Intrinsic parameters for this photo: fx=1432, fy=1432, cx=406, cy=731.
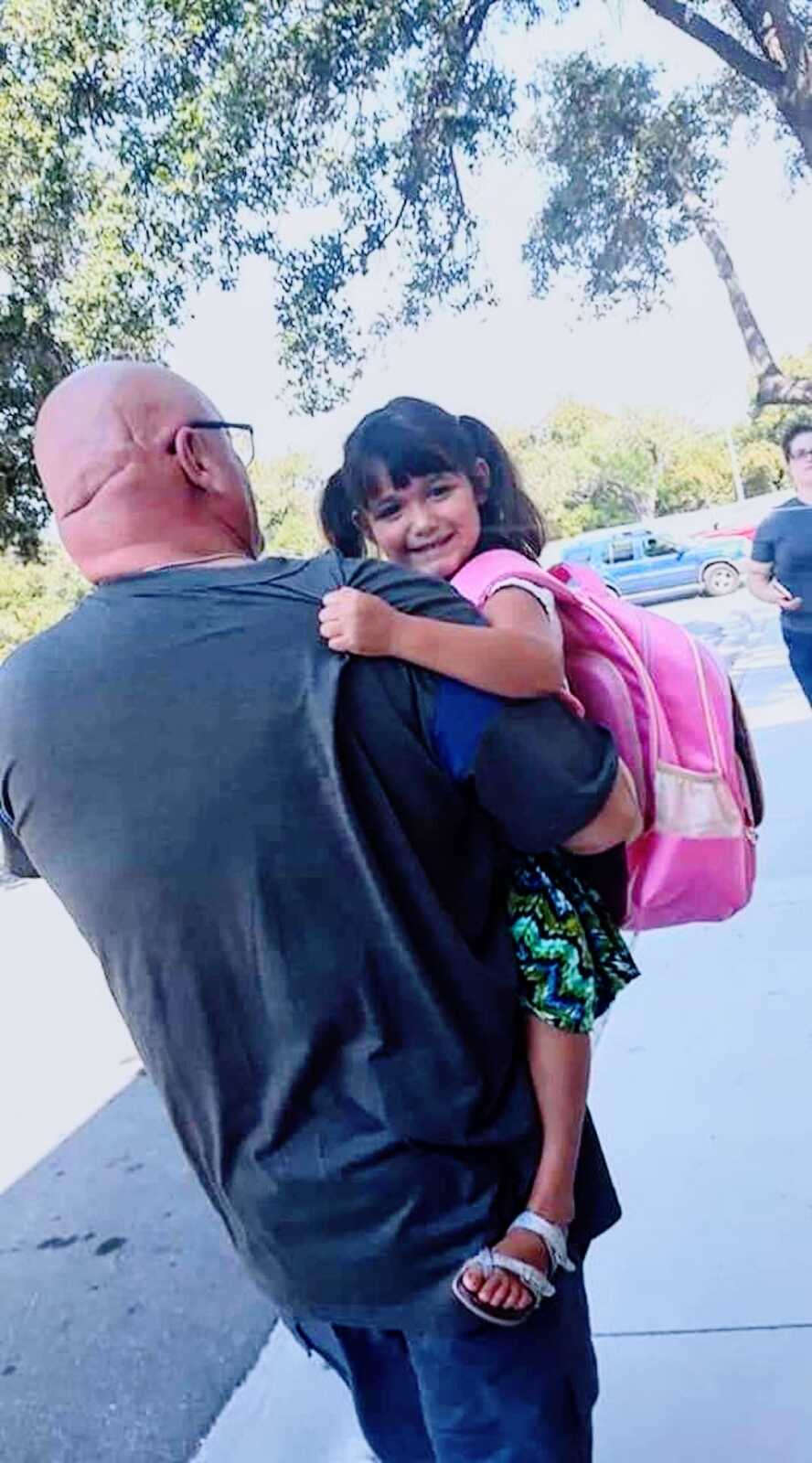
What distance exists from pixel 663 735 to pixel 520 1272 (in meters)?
0.51

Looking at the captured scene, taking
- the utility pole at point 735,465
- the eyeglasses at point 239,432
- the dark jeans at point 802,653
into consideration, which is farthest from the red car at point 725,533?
the eyeglasses at point 239,432

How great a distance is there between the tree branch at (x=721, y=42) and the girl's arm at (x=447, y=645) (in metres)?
9.83

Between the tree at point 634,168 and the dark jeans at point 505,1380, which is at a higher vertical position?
the tree at point 634,168

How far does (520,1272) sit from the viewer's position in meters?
1.21

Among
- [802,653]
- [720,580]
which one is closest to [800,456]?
[802,653]

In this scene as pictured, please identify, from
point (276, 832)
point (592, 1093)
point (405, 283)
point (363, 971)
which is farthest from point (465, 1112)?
point (405, 283)

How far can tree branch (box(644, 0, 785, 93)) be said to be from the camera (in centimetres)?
973

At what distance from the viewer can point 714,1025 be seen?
381 cm

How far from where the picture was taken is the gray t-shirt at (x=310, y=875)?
1.13m

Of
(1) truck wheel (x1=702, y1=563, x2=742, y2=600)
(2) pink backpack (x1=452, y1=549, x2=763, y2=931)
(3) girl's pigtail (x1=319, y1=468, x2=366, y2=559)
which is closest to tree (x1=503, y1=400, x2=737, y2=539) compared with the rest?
(1) truck wheel (x1=702, y1=563, x2=742, y2=600)

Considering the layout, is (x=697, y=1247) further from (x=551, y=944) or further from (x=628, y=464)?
(x=628, y=464)

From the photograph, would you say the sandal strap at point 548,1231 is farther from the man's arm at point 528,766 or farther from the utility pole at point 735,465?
the utility pole at point 735,465

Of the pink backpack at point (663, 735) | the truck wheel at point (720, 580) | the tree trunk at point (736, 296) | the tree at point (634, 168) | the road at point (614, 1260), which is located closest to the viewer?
the pink backpack at point (663, 735)

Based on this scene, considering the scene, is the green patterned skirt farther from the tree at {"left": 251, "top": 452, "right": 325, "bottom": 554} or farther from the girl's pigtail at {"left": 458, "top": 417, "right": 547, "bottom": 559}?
the tree at {"left": 251, "top": 452, "right": 325, "bottom": 554}
